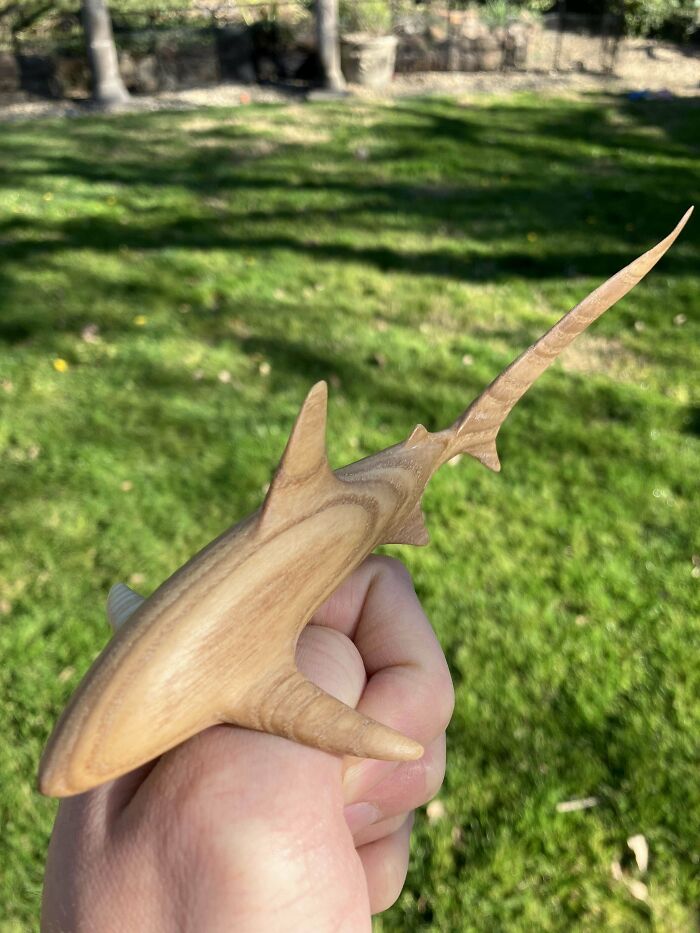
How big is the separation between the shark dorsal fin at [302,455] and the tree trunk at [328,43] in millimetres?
11273

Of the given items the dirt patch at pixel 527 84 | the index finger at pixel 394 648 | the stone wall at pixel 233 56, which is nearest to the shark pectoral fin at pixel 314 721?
the index finger at pixel 394 648

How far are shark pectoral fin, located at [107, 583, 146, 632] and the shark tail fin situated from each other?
0.65 metres

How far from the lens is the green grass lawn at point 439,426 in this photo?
2.60m

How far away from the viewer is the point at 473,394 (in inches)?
177

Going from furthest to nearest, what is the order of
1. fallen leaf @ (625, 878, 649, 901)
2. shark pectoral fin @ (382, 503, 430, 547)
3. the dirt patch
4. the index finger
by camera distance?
the dirt patch, fallen leaf @ (625, 878, 649, 901), shark pectoral fin @ (382, 503, 430, 547), the index finger

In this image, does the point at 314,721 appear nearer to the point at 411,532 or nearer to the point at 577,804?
the point at 411,532

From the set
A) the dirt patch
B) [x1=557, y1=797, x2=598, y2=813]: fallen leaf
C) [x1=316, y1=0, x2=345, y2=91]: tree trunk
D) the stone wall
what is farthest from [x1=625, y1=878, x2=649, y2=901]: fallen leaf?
the stone wall

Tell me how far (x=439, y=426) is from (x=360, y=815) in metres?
3.02

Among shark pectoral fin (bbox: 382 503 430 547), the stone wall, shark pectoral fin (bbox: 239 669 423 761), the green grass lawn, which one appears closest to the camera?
shark pectoral fin (bbox: 239 669 423 761)

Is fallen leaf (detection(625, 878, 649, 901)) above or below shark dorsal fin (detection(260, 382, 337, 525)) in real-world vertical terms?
below

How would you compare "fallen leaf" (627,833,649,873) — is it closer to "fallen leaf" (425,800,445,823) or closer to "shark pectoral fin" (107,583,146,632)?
"fallen leaf" (425,800,445,823)

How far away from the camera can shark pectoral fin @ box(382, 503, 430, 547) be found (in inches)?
54.2

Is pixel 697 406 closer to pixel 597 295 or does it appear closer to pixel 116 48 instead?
pixel 597 295

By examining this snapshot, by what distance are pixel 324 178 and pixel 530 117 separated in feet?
12.0
